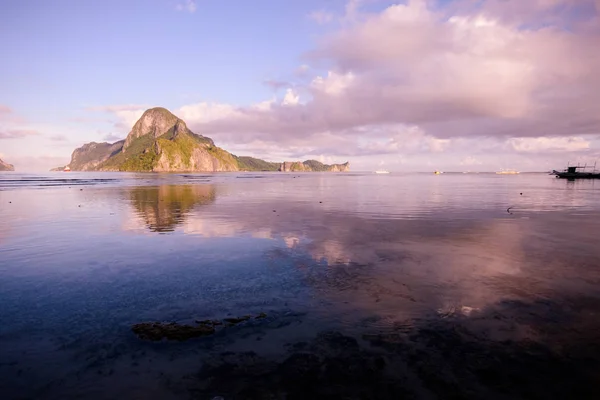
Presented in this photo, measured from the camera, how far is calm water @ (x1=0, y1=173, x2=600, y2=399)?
24.2ft

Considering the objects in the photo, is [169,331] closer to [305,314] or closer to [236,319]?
[236,319]

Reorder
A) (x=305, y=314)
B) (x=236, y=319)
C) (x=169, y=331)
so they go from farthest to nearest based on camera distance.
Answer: (x=305, y=314) → (x=236, y=319) → (x=169, y=331)

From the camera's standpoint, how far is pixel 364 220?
29.8 meters

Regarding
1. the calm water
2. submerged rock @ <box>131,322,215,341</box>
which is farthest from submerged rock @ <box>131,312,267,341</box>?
the calm water

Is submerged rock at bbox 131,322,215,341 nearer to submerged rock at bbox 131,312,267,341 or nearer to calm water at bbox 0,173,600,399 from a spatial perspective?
submerged rock at bbox 131,312,267,341

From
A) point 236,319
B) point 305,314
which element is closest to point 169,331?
point 236,319

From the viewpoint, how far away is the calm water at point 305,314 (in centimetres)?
739

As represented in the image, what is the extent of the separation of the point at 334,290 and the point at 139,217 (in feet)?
82.1

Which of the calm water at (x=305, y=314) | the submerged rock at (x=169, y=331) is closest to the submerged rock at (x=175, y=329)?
the submerged rock at (x=169, y=331)

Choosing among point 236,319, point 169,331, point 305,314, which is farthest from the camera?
point 305,314

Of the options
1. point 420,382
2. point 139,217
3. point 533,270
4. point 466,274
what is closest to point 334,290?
point 420,382

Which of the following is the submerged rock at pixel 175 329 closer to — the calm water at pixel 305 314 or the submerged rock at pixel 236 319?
the submerged rock at pixel 236 319

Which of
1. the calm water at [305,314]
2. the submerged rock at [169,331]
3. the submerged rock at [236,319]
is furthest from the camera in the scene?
the submerged rock at [236,319]

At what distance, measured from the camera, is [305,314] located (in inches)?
416
